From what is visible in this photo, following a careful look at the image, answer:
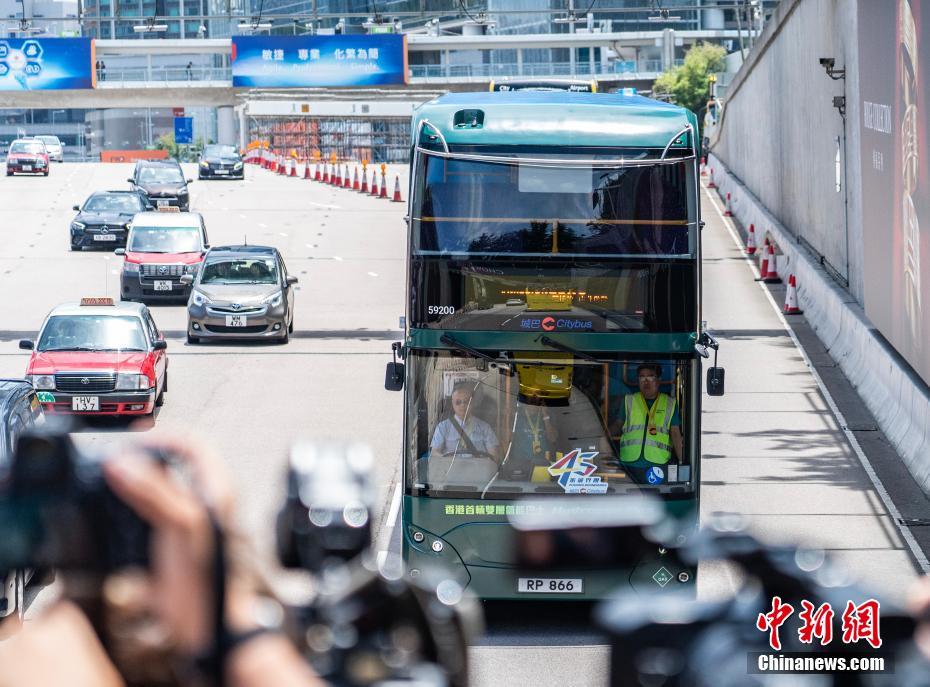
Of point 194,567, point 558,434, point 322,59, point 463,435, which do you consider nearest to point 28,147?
point 322,59


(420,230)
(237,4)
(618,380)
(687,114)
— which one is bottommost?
(618,380)

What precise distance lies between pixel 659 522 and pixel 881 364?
50.8 ft

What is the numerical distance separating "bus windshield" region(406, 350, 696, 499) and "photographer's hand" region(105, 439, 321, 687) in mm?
8835

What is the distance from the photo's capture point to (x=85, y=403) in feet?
68.8

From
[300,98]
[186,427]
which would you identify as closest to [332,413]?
[186,427]

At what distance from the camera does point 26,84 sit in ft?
283

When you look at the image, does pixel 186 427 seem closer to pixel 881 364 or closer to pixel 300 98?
pixel 881 364

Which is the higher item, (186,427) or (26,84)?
(26,84)

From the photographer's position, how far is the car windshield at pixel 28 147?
243ft

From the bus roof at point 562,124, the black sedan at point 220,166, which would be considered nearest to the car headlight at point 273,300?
the bus roof at point 562,124

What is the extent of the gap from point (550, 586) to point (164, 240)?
24.4 m

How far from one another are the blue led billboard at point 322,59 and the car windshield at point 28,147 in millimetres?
13893

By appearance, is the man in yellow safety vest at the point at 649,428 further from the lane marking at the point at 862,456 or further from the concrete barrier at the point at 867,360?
the concrete barrier at the point at 867,360

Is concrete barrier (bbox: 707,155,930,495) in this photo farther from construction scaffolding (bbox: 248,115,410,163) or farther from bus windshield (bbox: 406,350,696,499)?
construction scaffolding (bbox: 248,115,410,163)
